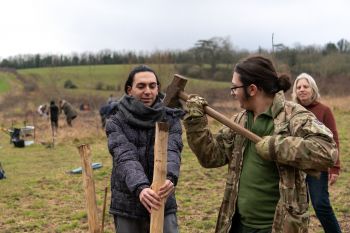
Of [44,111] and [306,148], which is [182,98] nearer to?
[306,148]

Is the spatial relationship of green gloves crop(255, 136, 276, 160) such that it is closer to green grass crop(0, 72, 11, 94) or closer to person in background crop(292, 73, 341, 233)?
person in background crop(292, 73, 341, 233)

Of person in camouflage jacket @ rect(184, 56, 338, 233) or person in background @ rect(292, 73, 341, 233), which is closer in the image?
person in camouflage jacket @ rect(184, 56, 338, 233)

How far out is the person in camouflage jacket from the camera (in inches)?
90.3

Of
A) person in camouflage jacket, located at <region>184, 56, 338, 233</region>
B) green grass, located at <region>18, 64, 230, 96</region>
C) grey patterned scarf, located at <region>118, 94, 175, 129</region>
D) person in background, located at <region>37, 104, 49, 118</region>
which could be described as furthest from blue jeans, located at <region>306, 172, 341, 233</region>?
green grass, located at <region>18, 64, 230, 96</region>

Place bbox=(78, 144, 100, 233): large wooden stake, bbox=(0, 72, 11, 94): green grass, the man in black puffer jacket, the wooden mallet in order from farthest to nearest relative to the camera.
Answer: bbox=(0, 72, 11, 94): green grass, bbox=(78, 144, 100, 233): large wooden stake, the man in black puffer jacket, the wooden mallet

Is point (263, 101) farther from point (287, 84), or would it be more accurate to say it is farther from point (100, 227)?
point (100, 227)

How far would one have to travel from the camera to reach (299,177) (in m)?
2.46

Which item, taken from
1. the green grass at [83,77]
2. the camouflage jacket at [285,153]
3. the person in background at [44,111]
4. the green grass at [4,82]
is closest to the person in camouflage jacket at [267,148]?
the camouflage jacket at [285,153]

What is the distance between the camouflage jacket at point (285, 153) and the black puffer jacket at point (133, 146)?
393 millimetres

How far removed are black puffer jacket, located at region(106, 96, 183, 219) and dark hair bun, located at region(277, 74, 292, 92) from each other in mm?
845

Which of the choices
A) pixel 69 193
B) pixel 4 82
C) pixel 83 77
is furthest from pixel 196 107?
pixel 83 77

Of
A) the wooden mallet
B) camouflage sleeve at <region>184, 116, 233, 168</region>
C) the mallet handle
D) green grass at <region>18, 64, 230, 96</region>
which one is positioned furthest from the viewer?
green grass at <region>18, 64, 230, 96</region>

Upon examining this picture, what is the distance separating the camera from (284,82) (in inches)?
99.0

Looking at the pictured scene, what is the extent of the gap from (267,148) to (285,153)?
10 cm
